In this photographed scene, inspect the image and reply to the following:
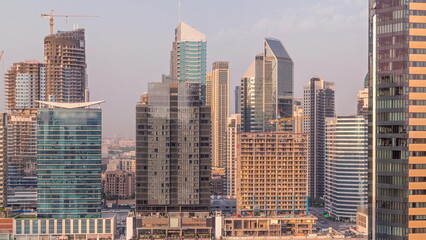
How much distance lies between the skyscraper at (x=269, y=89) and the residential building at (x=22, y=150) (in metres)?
55.6

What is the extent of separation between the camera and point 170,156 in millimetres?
109188

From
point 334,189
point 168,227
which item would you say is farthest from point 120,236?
point 334,189

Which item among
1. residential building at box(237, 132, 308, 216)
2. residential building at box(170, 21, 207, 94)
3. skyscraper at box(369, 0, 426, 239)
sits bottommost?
residential building at box(237, 132, 308, 216)

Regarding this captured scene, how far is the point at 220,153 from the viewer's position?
19375 centimetres

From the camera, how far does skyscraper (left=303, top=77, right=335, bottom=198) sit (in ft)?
550

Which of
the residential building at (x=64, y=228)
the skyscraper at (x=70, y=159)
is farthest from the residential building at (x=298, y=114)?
the residential building at (x=64, y=228)

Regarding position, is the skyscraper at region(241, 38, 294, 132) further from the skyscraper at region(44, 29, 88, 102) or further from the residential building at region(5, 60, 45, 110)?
the residential building at region(5, 60, 45, 110)

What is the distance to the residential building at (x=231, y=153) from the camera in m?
166

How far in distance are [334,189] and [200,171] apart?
36.7m

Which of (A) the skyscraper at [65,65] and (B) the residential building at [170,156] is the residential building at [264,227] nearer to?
(B) the residential building at [170,156]

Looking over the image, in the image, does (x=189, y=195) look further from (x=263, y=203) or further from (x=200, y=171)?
(x=263, y=203)

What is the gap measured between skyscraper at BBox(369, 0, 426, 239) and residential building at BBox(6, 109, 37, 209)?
117m

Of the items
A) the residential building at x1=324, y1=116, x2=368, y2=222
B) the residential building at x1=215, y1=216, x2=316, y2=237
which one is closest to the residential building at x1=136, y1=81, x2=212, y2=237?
the residential building at x1=215, y1=216, x2=316, y2=237

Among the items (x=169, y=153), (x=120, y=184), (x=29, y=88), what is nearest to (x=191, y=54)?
(x=120, y=184)
